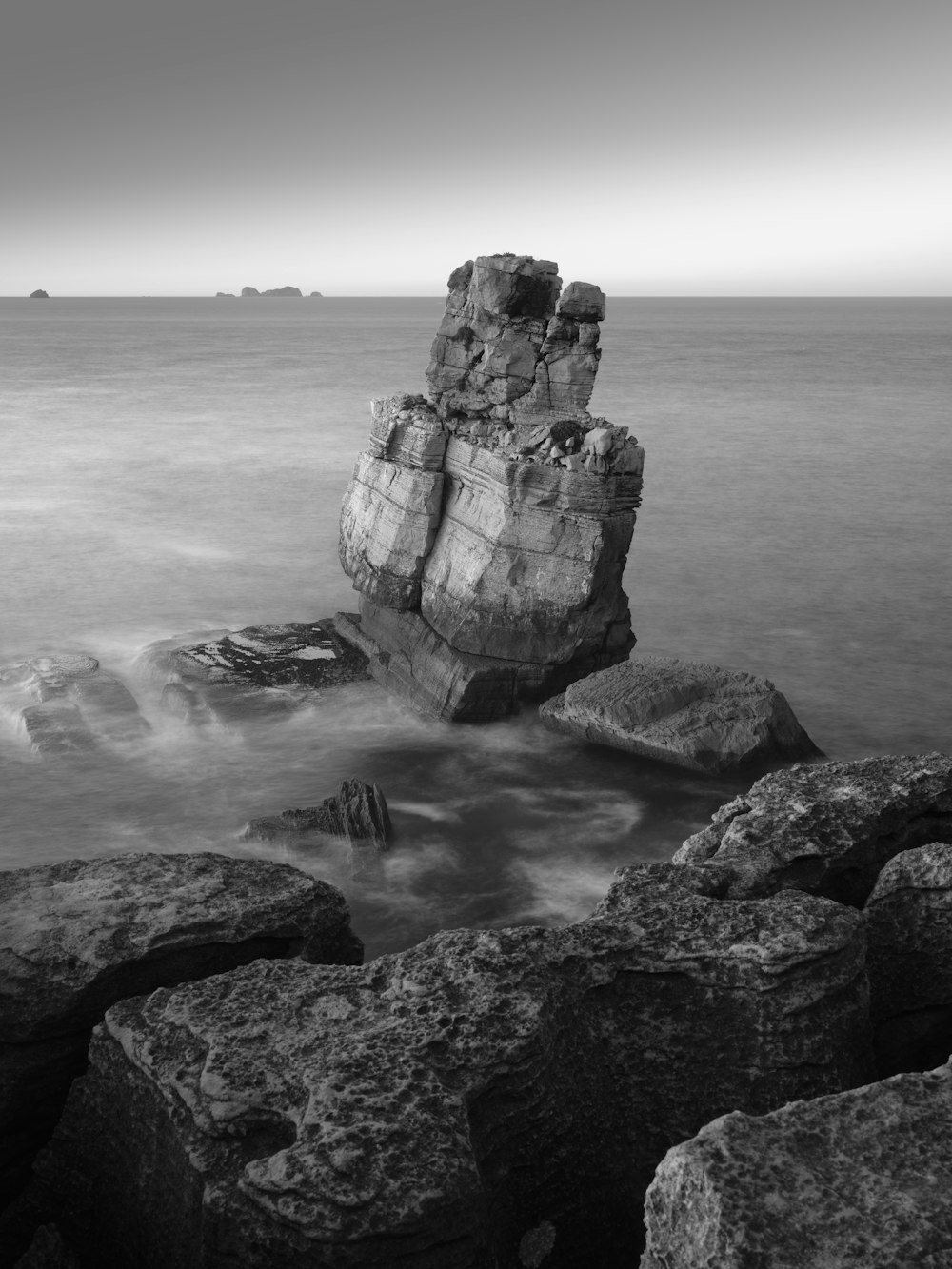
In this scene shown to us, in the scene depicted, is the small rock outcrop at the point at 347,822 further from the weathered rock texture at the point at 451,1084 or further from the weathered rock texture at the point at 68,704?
the weathered rock texture at the point at 451,1084

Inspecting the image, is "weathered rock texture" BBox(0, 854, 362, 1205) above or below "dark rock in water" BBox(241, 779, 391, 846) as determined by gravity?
above

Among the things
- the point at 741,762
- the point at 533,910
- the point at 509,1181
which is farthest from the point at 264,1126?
the point at 741,762

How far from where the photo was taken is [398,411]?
77.4 feet

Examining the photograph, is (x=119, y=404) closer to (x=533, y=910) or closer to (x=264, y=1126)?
(x=533, y=910)

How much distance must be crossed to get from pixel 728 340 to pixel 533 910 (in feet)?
375

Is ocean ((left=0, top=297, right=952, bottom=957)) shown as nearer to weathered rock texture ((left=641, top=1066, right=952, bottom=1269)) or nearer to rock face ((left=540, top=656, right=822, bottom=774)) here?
rock face ((left=540, top=656, right=822, bottom=774))

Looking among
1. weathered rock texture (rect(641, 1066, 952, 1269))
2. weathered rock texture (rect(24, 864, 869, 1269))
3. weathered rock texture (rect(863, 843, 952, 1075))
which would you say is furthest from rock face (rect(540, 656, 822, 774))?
weathered rock texture (rect(641, 1066, 952, 1269))

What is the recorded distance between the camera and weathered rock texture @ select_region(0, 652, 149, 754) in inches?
832

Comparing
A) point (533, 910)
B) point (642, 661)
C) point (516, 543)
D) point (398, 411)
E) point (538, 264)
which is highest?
point (538, 264)

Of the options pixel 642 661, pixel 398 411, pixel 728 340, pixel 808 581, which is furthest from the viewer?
pixel 728 340

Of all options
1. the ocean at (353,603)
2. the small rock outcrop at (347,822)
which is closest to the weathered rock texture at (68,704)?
the ocean at (353,603)

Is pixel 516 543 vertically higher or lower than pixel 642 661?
higher

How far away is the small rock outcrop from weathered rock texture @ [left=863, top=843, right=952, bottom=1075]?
31.2 feet

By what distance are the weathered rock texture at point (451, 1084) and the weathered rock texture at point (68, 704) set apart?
14.6m
